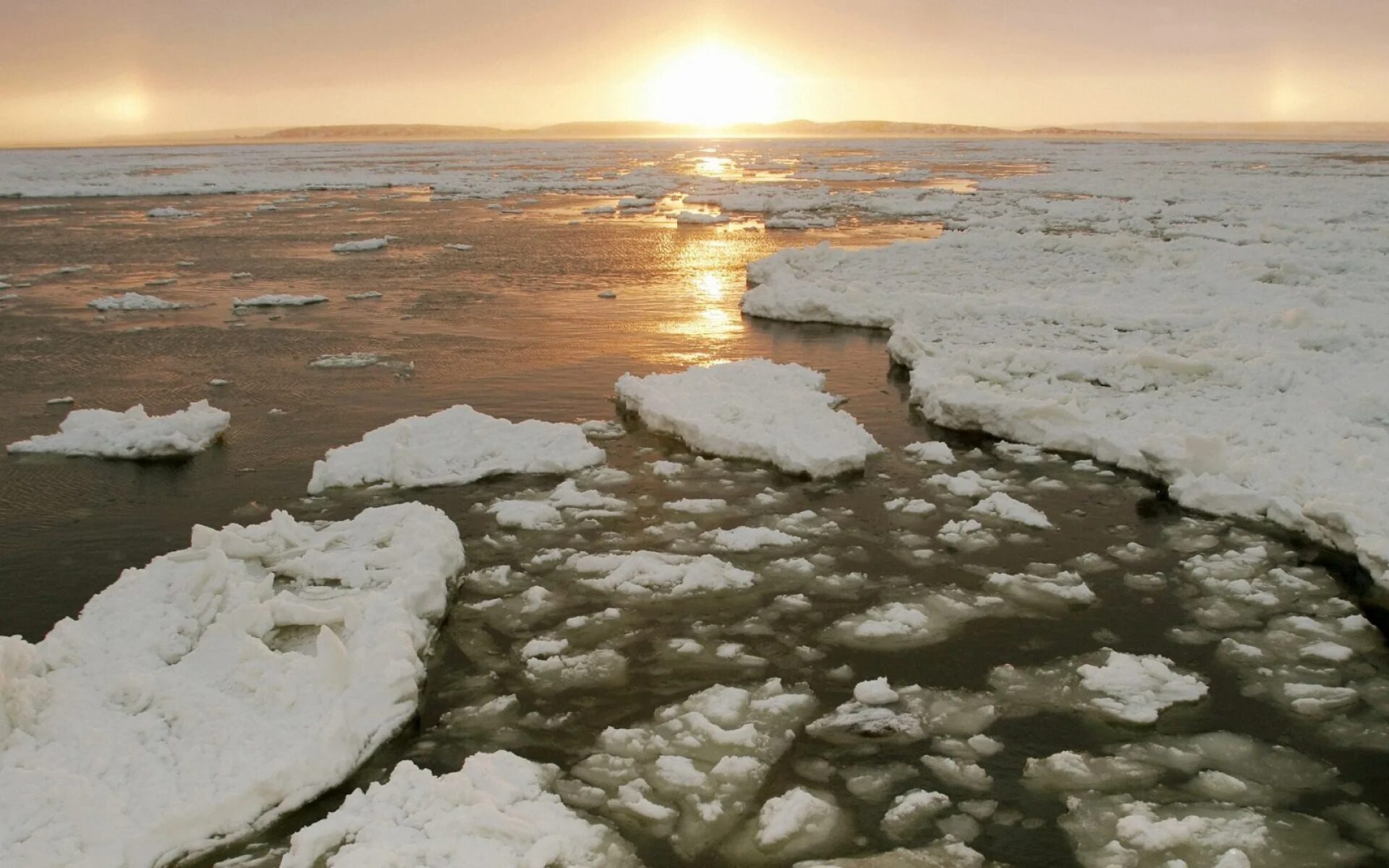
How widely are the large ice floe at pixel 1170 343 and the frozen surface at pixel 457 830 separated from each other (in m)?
5.49

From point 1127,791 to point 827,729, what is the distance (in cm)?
143

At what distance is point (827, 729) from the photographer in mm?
5137

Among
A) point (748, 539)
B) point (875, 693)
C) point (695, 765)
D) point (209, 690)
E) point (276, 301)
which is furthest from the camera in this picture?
point (276, 301)

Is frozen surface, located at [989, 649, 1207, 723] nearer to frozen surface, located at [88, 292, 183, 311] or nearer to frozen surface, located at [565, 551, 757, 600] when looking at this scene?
frozen surface, located at [565, 551, 757, 600]

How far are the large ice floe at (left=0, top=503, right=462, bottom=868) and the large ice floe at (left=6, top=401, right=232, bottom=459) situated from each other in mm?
2732

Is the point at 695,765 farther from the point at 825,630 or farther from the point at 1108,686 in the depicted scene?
the point at 1108,686

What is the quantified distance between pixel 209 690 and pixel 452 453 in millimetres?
3815

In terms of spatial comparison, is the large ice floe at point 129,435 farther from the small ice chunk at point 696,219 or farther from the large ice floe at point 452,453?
the small ice chunk at point 696,219

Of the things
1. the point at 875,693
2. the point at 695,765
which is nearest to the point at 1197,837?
the point at 875,693

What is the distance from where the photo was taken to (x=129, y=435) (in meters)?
9.06

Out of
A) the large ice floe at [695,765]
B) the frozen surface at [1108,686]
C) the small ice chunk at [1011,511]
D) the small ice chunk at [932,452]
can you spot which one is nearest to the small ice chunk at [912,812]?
the large ice floe at [695,765]

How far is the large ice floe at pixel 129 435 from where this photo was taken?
29.6 feet

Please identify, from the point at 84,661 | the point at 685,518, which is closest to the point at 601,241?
the point at 685,518

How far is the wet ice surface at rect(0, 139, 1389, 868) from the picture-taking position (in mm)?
4543
